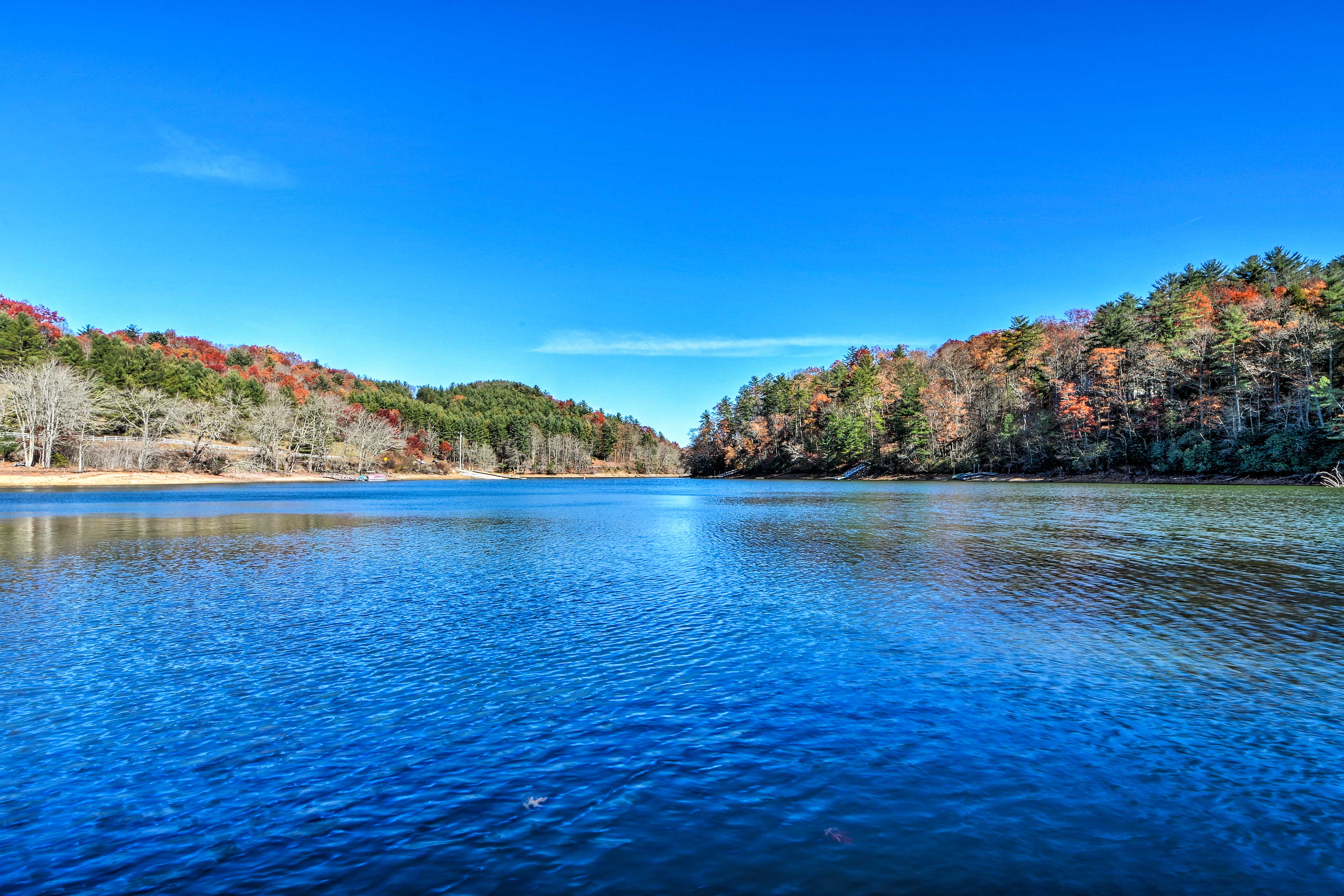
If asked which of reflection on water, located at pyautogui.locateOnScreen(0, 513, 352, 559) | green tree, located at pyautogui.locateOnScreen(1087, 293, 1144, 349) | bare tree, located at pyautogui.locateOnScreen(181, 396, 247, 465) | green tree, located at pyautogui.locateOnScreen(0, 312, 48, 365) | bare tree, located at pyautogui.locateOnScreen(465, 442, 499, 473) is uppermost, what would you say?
green tree, located at pyautogui.locateOnScreen(0, 312, 48, 365)

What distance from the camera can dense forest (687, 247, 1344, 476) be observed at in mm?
62750

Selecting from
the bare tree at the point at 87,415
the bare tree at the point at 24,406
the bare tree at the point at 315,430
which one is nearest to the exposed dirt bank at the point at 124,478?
the bare tree at the point at 87,415

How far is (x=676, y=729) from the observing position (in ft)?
26.9

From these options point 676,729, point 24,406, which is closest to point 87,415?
point 24,406

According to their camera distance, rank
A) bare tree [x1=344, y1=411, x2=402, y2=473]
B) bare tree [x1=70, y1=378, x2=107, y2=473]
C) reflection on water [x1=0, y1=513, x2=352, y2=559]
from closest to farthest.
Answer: reflection on water [x1=0, y1=513, x2=352, y2=559] → bare tree [x1=70, y1=378, x2=107, y2=473] → bare tree [x1=344, y1=411, x2=402, y2=473]

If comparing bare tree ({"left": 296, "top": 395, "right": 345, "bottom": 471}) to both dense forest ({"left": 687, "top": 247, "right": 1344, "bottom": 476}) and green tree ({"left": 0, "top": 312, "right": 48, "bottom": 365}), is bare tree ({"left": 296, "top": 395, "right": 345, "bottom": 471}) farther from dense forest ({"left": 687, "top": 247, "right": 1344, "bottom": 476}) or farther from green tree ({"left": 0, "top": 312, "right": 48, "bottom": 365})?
dense forest ({"left": 687, "top": 247, "right": 1344, "bottom": 476})

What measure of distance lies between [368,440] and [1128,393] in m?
131

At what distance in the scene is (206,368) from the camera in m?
137

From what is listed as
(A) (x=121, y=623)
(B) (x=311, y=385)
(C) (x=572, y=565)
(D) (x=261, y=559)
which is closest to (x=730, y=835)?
(A) (x=121, y=623)

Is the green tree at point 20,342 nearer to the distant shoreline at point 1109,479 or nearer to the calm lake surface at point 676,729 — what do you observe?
the calm lake surface at point 676,729

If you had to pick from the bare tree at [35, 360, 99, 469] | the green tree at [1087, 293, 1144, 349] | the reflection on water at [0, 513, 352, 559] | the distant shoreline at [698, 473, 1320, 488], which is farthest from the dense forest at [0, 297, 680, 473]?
the green tree at [1087, 293, 1144, 349]

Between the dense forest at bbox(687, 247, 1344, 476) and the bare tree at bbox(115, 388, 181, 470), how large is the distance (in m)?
108

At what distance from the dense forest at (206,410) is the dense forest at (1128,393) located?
288 feet

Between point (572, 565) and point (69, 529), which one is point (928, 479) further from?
point (69, 529)
